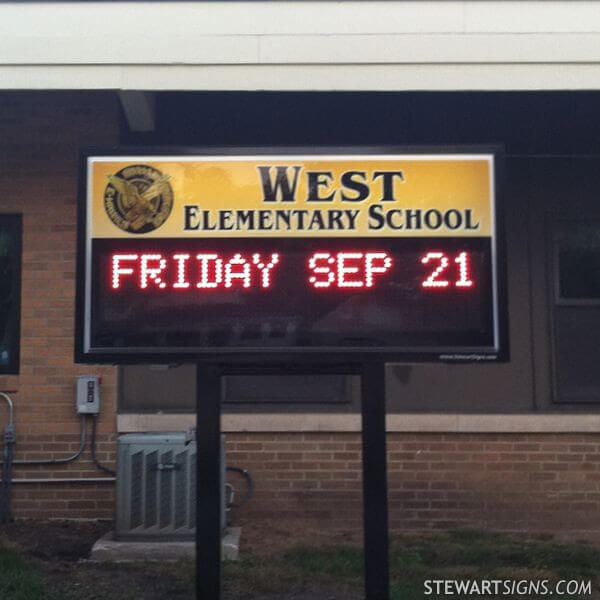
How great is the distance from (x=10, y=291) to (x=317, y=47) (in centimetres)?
360

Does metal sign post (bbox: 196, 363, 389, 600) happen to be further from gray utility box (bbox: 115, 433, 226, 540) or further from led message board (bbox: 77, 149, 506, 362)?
gray utility box (bbox: 115, 433, 226, 540)

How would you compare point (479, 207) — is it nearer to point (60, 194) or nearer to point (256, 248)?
point (256, 248)

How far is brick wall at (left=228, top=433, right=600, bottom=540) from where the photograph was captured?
8609mm

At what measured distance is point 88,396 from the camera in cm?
859

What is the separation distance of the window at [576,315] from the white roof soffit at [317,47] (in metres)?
1.75

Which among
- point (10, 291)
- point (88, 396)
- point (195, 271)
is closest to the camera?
point (195, 271)

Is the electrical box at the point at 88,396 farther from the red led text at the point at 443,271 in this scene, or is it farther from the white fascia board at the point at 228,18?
the red led text at the point at 443,271

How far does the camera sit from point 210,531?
5.42 m

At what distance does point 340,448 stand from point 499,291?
12.4 feet

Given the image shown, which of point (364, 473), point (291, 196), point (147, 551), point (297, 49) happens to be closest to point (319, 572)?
point (147, 551)

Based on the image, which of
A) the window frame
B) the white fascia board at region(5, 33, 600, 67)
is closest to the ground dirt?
the window frame

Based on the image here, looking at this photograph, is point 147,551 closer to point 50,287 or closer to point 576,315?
point 50,287

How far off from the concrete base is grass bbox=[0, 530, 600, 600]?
14cm

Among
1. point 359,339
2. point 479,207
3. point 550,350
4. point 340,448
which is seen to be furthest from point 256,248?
point 550,350
